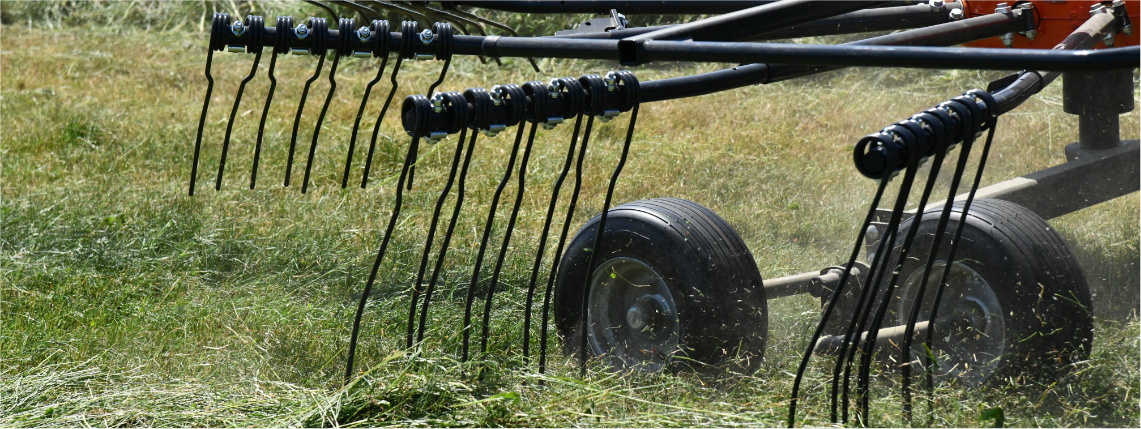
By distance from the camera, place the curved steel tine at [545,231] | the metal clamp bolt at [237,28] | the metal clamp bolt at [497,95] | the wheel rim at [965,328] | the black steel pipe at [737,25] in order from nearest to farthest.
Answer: the black steel pipe at [737,25] < the metal clamp bolt at [497,95] < the curved steel tine at [545,231] < the wheel rim at [965,328] < the metal clamp bolt at [237,28]

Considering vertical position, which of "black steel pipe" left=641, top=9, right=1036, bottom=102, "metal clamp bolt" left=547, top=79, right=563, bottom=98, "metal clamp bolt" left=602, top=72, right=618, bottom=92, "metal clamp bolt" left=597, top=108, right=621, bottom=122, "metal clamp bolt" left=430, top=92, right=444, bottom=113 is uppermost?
"black steel pipe" left=641, top=9, right=1036, bottom=102

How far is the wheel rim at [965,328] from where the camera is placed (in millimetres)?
2527

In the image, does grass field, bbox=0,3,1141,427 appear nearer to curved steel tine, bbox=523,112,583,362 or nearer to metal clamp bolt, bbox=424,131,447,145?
curved steel tine, bbox=523,112,583,362

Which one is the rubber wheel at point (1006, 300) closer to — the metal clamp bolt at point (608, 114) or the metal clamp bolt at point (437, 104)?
the metal clamp bolt at point (608, 114)

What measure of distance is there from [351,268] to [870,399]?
2105mm

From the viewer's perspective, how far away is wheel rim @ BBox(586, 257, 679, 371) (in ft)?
8.93

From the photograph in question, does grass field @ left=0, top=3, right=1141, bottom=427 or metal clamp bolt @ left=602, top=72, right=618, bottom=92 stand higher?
metal clamp bolt @ left=602, top=72, right=618, bottom=92

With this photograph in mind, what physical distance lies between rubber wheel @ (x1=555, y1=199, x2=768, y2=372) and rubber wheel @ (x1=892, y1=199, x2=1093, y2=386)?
47 cm

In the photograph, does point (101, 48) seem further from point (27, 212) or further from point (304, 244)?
point (304, 244)

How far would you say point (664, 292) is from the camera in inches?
107

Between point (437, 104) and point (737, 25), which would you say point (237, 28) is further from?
point (737, 25)

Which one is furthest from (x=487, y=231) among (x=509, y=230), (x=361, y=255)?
(x=361, y=255)

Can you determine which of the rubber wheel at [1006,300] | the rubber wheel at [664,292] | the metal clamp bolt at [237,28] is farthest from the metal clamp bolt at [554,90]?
the rubber wheel at [1006,300]

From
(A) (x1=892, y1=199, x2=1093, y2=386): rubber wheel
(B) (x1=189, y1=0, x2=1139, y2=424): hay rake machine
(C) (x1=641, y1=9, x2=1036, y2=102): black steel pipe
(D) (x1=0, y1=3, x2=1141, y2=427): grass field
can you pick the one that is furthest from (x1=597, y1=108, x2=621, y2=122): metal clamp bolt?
(A) (x1=892, y1=199, x2=1093, y2=386): rubber wheel
